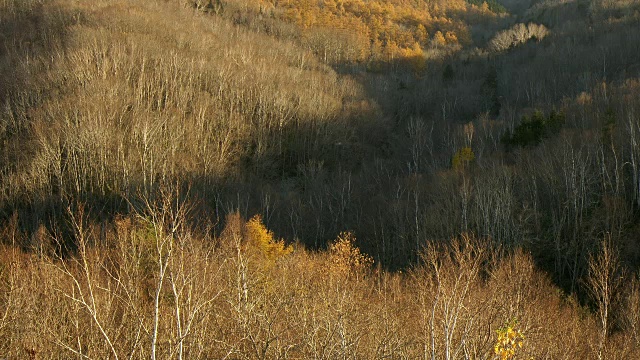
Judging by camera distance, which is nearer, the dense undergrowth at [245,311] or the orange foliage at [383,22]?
the dense undergrowth at [245,311]

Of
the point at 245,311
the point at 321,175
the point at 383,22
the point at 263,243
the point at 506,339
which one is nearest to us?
the point at 506,339

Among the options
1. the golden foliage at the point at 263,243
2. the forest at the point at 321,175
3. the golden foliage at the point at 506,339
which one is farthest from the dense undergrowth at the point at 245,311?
the golden foliage at the point at 263,243

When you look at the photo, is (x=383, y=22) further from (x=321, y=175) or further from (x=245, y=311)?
(x=245, y=311)

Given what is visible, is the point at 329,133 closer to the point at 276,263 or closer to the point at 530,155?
the point at 530,155

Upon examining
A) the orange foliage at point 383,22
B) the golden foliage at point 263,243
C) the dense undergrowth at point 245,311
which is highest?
the orange foliage at point 383,22

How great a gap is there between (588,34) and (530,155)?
47367 mm

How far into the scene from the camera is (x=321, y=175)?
53.7 m

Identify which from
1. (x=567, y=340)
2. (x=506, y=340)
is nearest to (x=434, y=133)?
(x=567, y=340)

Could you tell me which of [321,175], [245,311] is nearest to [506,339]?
[245,311]

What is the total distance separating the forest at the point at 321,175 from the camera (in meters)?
14.7

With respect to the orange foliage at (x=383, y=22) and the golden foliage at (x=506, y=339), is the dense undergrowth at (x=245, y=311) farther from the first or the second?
the orange foliage at (x=383, y=22)

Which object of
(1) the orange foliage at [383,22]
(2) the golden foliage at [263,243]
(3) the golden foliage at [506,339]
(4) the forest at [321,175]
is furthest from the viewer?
(1) the orange foliage at [383,22]

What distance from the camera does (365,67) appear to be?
287ft

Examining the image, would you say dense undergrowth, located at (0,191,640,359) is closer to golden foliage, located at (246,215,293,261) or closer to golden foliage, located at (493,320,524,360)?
golden foliage, located at (493,320,524,360)
